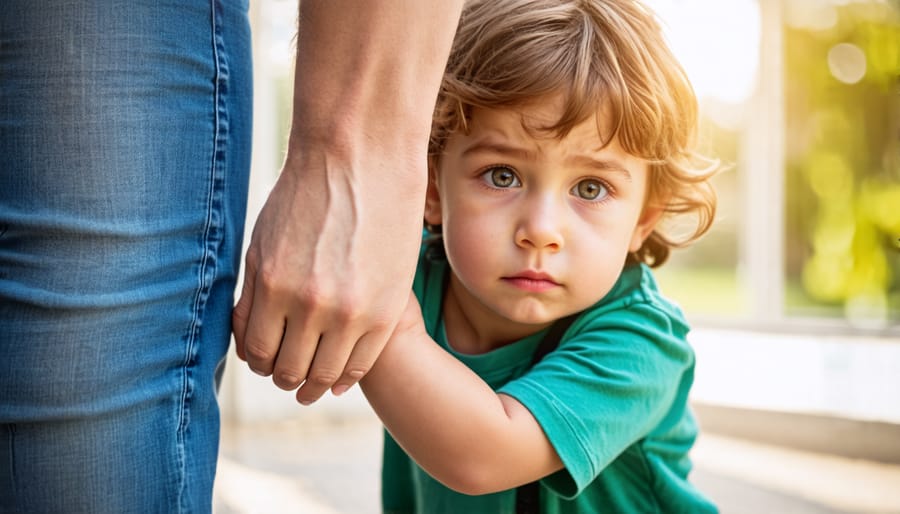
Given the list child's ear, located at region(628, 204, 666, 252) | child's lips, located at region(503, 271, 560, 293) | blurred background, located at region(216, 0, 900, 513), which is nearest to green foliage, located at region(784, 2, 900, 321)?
blurred background, located at region(216, 0, 900, 513)

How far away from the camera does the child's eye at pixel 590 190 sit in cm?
99

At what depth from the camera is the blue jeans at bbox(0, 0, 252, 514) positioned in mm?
728

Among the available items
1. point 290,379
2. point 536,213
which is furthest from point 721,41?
point 290,379

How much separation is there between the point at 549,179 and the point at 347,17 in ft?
1.07

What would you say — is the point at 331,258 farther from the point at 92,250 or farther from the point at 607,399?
the point at 607,399

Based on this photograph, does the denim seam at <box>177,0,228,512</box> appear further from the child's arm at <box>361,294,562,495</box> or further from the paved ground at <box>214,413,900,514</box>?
the paved ground at <box>214,413,900,514</box>

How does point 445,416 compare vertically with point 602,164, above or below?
below

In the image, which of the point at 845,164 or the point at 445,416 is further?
the point at 845,164

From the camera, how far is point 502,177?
3.25 feet

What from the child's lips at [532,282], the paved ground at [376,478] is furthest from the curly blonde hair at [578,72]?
the paved ground at [376,478]

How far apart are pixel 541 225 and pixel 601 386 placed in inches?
7.6

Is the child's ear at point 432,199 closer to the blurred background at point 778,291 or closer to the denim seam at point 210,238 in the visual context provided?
the denim seam at point 210,238

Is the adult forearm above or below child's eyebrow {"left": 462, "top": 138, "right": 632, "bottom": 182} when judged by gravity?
above

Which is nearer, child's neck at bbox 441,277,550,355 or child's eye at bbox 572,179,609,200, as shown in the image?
child's eye at bbox 572,179,609,200
